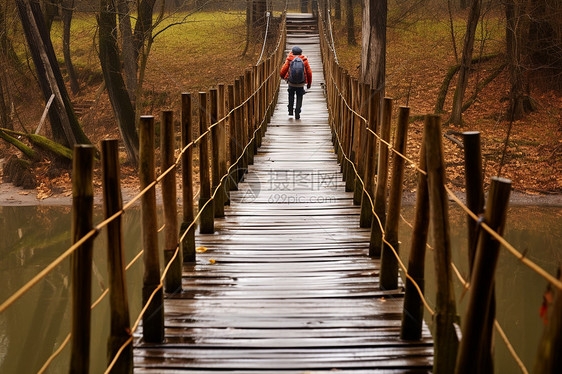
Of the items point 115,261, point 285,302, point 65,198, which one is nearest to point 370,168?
point 285,302

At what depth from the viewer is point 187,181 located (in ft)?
14.3

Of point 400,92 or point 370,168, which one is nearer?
point 370,168

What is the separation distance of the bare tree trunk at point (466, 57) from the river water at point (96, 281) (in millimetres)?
4529

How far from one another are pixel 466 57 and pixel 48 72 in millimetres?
10949

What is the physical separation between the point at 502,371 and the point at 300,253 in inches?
127

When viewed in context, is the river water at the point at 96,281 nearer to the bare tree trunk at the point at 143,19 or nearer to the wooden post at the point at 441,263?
the wooden post at the point at 441,263

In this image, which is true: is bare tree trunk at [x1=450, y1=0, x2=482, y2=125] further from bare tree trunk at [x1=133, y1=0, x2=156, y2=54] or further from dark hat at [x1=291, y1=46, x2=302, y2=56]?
bare tree trunk at [x1=133, y1=0, x2=156, y2=54]

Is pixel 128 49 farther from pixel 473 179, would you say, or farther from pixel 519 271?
pixel 473 179

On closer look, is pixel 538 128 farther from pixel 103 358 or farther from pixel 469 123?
pixel 103 358

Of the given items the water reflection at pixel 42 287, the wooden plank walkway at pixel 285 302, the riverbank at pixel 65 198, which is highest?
the wooden plank walkway at pixel 285 302

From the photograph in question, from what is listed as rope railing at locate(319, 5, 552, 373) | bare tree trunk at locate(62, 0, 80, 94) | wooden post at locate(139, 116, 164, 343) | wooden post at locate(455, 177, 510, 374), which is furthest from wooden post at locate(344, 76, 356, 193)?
bare tree trunk at locate(62, 0, 80, 94)

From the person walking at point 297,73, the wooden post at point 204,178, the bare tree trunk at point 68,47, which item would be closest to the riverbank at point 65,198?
the person walking at point 297,73

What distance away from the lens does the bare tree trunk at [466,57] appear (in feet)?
49.3

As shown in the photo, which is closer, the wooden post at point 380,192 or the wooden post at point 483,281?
the wooden post at point 483,281
